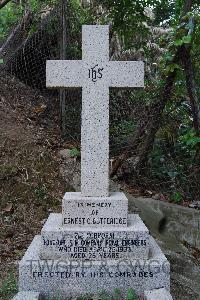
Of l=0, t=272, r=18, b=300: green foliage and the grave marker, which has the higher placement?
the grave marker

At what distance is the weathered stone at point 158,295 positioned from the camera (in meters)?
3.35

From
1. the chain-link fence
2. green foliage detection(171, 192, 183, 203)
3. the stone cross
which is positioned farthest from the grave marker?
the chain-link fence

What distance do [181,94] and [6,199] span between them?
2.95 meters

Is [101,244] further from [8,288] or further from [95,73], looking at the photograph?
[95,73]

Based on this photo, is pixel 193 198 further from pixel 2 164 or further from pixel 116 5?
pixel 116 5

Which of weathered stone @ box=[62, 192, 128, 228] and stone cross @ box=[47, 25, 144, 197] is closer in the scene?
weathered stone @ box=[62, 192, 128, 228]

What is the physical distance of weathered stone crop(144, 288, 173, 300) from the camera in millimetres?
3347

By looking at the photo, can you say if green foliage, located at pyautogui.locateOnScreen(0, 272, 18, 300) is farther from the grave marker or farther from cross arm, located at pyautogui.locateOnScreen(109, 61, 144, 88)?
cross arm, located at pyautogui.locateOnScreen(109, 61, 144, 88)

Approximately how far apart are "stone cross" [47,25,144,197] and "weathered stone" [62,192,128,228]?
130 mm

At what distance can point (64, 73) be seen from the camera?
4.06m

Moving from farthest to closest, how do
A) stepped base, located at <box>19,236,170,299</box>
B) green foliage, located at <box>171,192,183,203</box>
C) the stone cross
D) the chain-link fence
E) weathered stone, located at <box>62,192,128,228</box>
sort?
the chain-link fence < green foliage, located at <box>171,192,183,203</box> < the stone cross < weathered stone, located at <box>62,192,128,228</box> < stepped base, located at <box>19,236,170,299</box>

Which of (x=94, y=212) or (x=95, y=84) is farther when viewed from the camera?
(x=95, y=84)

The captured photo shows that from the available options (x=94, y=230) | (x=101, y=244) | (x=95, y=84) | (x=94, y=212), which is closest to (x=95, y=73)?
(x=95, y=84)

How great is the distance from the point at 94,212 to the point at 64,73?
136cm
